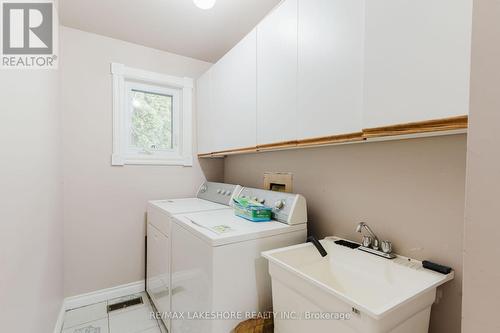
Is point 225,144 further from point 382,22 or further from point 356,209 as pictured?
point 382,22

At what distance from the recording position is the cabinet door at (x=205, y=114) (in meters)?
2.19

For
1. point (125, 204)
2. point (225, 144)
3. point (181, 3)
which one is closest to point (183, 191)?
point (125, 204)

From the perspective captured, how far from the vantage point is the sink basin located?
728 millimetres

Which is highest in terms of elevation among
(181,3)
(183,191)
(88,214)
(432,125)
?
(181,3)

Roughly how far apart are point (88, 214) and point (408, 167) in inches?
94.7

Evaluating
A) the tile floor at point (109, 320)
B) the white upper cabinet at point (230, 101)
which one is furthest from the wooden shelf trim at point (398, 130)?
the tile floor at point (109, 320)

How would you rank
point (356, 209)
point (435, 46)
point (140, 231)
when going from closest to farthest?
point (435, 46), point (356, 209), point (140, 231)

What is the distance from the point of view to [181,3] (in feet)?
5.45

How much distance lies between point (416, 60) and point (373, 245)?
2.82 feet

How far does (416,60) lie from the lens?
0.76m

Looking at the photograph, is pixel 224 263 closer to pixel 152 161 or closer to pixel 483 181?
pixel 483 181

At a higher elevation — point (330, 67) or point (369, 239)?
point (330, 67)

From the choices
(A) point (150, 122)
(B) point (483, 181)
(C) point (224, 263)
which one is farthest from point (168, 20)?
(B) point (483, 181)

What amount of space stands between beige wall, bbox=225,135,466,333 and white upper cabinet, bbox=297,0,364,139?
33 cm
